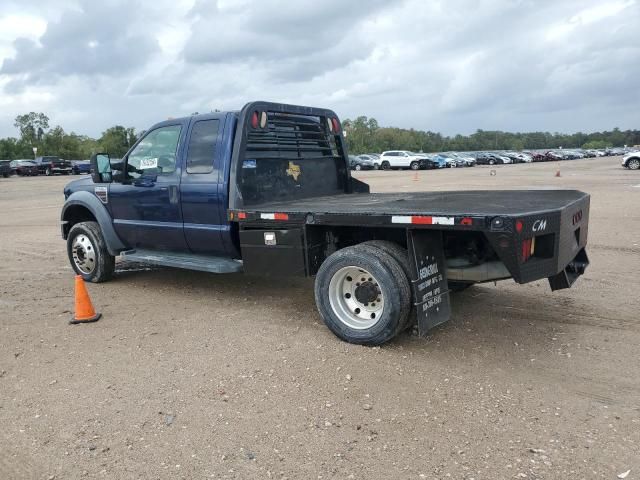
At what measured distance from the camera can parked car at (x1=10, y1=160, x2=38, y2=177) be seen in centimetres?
4531

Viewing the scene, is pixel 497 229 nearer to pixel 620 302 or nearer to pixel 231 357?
pixel 231 357

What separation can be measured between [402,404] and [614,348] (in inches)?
80.3

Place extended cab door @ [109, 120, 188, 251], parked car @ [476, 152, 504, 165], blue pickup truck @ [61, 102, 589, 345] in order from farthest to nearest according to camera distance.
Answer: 1. parked car @ [476, 152, 504, 165]
2. extended cab door @ [109, 120, 188, 251]
3. blue pickup truck @ [61, 102, 589, 345]

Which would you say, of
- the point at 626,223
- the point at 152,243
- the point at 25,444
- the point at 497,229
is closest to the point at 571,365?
the point at 497,229

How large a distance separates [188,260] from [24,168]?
150 feet

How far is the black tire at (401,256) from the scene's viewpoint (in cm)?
449

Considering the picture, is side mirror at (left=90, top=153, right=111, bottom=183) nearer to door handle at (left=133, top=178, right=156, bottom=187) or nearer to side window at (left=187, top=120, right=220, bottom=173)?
door handle at (left=133, top=178, right=156, bottom=187)

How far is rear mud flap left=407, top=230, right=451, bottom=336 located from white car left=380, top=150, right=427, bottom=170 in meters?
43.5

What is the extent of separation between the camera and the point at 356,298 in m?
4.79

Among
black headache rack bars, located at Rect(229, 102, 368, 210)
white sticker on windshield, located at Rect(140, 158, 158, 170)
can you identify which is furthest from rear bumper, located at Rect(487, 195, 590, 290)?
white sticker on windshield, located at Rect(140, 158, 158, 170)

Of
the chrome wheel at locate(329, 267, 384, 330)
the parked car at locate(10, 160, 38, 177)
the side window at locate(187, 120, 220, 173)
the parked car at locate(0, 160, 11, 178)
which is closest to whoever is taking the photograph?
the chrome wheel at locate(329, 267, 384, 330)

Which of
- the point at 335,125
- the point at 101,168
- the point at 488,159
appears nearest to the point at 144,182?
the point at 101,168

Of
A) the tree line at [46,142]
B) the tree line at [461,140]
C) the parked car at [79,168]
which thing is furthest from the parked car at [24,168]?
the tree line at [461,140]

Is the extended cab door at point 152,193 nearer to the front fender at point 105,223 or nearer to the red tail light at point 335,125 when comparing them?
the front fender at point 105,223
